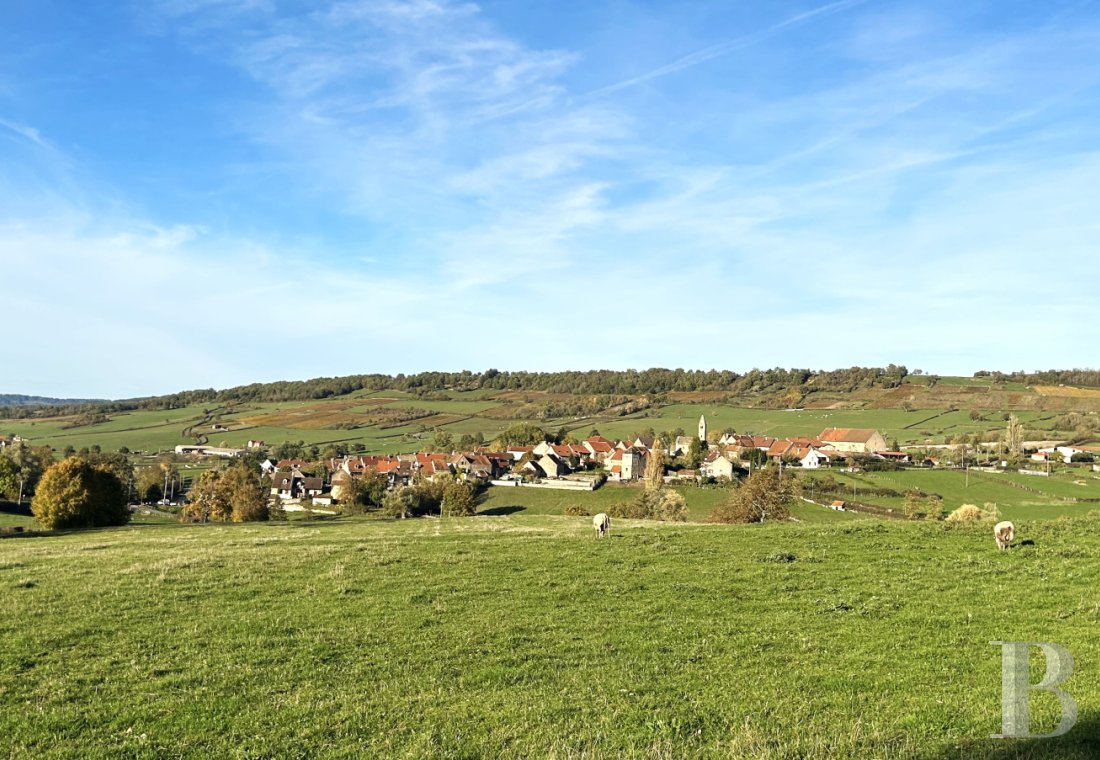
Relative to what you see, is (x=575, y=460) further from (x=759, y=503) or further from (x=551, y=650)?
(x=551, y=650)

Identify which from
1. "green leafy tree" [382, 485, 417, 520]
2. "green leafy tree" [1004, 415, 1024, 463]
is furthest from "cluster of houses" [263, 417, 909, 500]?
"green leafy tree" [382, 485, 417, 520]

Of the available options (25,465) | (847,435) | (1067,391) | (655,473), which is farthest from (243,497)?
(1067,391)

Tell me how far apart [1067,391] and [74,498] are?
219 m

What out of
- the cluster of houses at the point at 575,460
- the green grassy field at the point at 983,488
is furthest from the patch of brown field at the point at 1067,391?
the green grassy field at the point at 983,488

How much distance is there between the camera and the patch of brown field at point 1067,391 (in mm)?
181625

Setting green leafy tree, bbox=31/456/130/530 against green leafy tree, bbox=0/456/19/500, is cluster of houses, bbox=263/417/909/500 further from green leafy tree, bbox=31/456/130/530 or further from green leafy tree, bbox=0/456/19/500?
green leafy tree, bbox=31/456/130/530

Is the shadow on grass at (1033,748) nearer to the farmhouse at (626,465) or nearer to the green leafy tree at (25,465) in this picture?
the green leafy tree at (25,465)

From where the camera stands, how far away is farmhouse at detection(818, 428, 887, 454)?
506ft

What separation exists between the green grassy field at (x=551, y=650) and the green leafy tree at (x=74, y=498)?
45.0 meters

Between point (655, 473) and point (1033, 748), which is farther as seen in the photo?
point (655, 473)

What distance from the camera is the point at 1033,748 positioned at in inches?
318

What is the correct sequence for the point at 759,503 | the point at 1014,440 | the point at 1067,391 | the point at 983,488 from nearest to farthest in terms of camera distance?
1. the point at 759,503
2. the point at 983,488
3. the point at 1014,440
4. the point at 1067,391

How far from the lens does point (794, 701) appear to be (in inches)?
406

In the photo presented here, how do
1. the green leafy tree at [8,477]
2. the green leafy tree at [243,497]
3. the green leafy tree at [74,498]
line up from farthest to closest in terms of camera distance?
1. the green leafy tree at [8,477]
2. the green leafy tree at [243,497]
3. the green leafy tree at [74,498]
